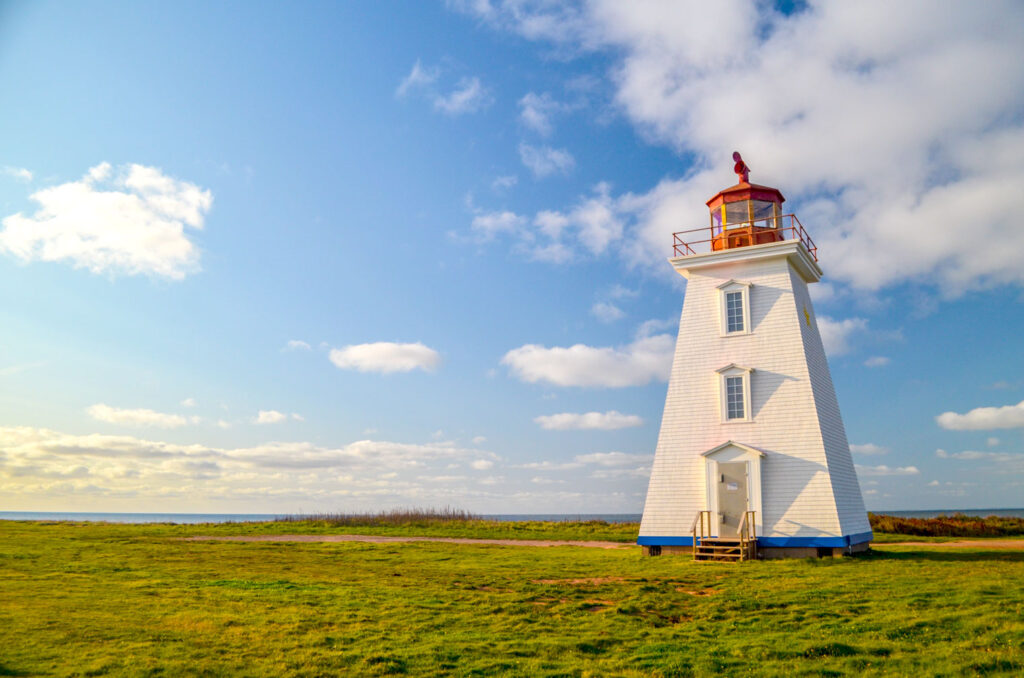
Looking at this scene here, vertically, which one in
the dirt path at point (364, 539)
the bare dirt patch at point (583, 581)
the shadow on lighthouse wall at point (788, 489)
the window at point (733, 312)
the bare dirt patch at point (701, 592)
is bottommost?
the dirt path at point (364, 539)

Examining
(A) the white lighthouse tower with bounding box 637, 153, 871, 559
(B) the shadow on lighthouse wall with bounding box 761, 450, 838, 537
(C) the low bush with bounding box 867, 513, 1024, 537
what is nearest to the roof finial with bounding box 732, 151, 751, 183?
(A) the white lighthouse tower with bounding box 637, 153, 871, 559

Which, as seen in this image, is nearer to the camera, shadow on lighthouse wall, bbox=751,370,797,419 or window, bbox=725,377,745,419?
shadow on lighthouse wall, bbox=751,370,797,419

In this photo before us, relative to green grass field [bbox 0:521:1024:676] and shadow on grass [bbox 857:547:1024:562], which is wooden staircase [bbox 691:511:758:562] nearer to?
green grass field [bbox 0:521:1024:676]

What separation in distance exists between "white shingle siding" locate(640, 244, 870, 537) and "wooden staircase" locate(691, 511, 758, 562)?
0.39 metres

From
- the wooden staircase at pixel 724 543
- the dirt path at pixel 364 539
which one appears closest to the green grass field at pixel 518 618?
the wooden staircase at pixel 724 543

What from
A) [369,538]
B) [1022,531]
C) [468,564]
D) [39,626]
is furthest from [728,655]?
[1022,531]

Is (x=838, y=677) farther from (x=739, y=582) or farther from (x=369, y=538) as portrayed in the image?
(x=369, y=538)

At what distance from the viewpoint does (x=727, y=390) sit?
23094 mm

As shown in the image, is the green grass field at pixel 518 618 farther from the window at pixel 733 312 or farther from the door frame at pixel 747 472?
the window at pixel 733 312

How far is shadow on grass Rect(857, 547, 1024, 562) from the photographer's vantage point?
19.9 m

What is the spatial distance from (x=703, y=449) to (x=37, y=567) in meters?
20.3

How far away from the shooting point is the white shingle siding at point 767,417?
21.2m

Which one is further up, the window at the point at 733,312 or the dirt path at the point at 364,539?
the window at the point at 733,312

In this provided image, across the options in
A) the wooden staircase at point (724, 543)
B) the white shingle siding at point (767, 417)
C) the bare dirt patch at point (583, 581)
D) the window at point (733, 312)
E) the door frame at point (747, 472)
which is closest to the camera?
the bare dirt patch at point (583, 581)
